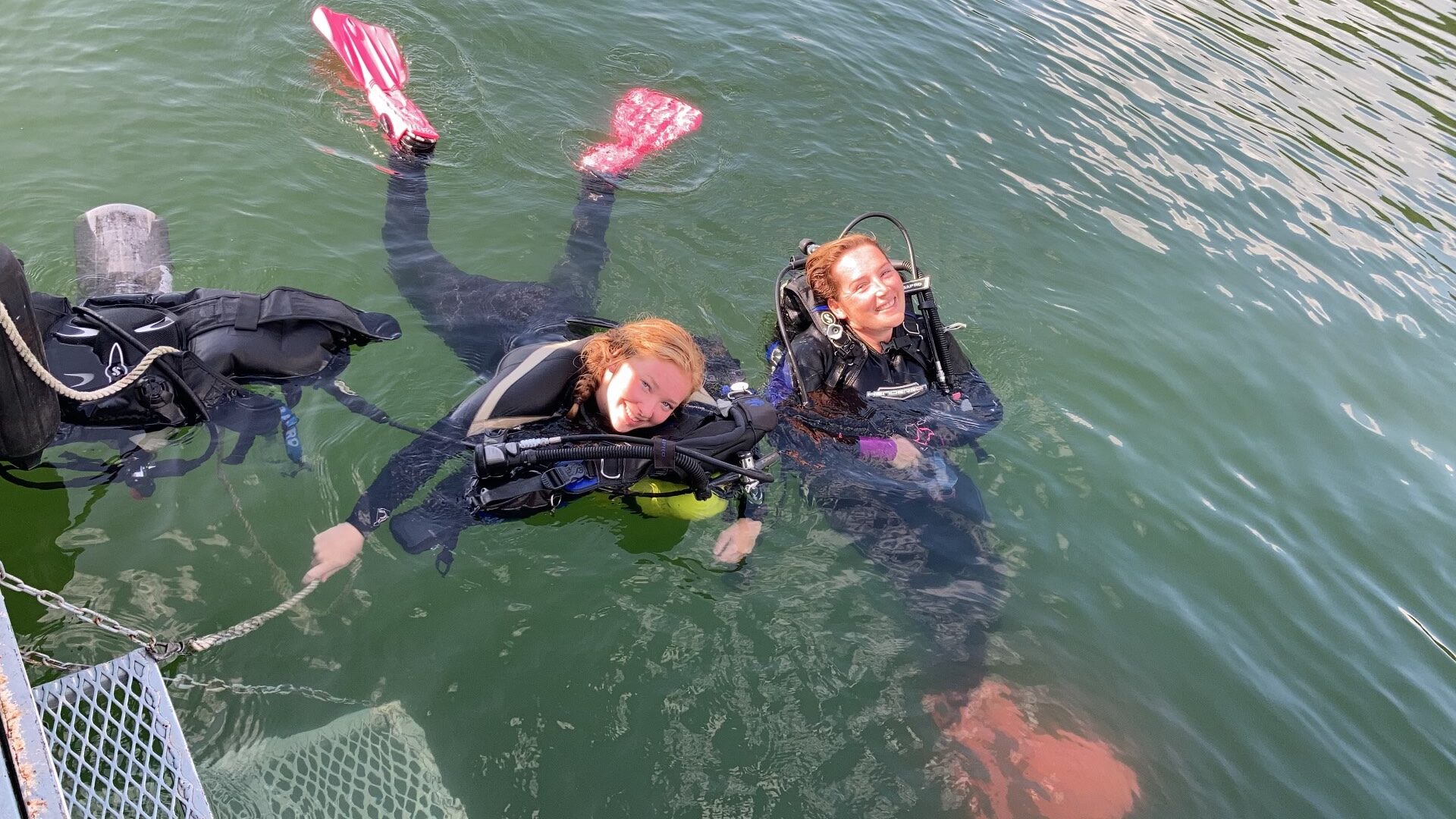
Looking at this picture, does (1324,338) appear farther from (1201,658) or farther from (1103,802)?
(1103,802)

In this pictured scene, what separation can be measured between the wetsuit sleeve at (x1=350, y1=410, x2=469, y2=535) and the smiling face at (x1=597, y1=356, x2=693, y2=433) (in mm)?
593

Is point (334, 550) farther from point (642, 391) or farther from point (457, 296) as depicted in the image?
point (457, 296)

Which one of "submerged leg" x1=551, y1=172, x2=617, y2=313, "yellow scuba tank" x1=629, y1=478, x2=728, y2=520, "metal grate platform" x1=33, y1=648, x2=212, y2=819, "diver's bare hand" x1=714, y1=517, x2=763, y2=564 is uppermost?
"metal grate platform" x1=33, y1=648, x2=212, y2=819

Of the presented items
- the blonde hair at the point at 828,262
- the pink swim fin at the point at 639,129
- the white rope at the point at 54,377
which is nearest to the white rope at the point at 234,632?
the white rope at the point at 54,377

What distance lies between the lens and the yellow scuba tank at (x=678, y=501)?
12.1 feet

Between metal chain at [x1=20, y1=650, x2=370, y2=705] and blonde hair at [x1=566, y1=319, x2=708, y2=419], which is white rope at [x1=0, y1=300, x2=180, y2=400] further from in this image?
blonde hair at [x1=566, y1=319, x2=708, y2=419]

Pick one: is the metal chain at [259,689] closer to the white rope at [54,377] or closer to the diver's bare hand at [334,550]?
the diver's bare hand at [334,550]

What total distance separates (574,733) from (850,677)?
1.05 meters

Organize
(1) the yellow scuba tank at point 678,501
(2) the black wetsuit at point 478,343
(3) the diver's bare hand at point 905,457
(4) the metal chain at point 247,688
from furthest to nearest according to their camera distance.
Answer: (3) the diver's bare hand at point 905,457, (1) the yellow scuba tank at point 678,501, (2) the black wetsuit at point 478,343, (4) the metal chain at point 247,688

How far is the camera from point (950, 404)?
4.46 metres

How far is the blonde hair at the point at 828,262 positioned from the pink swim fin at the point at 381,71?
239 cm

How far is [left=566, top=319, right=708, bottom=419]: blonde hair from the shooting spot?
3373 millimetres

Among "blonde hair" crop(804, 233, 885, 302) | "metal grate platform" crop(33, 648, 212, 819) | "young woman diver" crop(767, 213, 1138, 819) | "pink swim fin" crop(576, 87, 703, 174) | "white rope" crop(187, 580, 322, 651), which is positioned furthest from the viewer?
"pink swim fin" crop(576, 87, 703, 174)

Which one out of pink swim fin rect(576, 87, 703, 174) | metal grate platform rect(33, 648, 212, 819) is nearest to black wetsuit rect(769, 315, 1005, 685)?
pink swim fin rect(576, 87, 703, 174)
